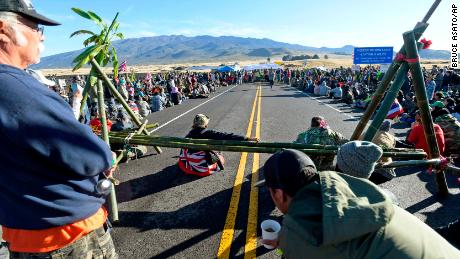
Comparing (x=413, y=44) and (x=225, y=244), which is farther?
(x=413, y=44)

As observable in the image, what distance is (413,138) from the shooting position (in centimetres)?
725

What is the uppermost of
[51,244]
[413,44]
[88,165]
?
[413,44]

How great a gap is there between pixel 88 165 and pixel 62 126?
0.88ft

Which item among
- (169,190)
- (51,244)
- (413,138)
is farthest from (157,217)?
(413,138)

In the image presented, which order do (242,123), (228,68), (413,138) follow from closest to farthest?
(413,138) → (242,123) → (228,68)

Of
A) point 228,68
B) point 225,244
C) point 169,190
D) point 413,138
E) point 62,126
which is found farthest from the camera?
point 228,68

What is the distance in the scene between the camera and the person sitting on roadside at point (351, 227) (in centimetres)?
147

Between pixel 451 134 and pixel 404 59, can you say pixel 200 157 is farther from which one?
pixel 451 134

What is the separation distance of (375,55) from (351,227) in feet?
118

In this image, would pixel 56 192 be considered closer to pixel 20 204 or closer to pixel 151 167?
pixel 20 204

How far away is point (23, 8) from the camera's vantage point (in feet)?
6.18

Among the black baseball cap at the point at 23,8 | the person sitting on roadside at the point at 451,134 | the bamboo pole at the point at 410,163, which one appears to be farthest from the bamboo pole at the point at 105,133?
the person sitting on roadside at the point at 451,134

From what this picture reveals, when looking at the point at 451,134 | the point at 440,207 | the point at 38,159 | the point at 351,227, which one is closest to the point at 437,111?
the point at 451,134

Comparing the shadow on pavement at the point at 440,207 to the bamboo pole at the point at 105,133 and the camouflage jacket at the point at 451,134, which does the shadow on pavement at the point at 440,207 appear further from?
the bamboo pole at the point at 105,133
